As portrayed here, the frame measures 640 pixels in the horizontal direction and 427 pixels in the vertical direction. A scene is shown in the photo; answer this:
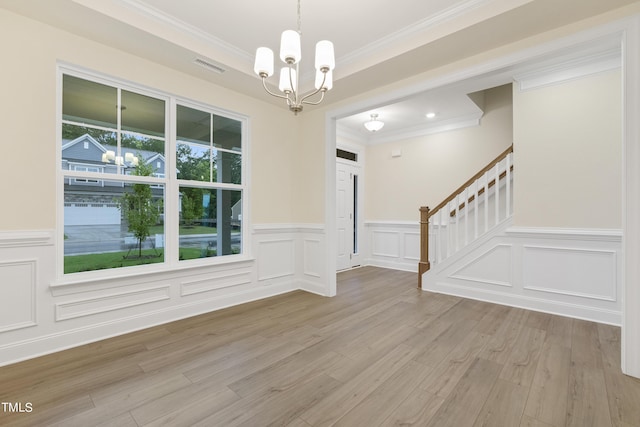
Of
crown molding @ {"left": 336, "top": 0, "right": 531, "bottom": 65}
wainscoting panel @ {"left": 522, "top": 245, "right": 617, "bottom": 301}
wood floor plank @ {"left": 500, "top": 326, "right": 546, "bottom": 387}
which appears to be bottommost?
wood floor plank @ {"left": 500, "top": 326, "right": 546, "bottom": 387}

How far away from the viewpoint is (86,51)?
2.68 meters

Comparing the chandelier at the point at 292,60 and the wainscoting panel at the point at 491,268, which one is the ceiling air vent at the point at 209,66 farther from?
the wainscoting panel at the point at 491,268

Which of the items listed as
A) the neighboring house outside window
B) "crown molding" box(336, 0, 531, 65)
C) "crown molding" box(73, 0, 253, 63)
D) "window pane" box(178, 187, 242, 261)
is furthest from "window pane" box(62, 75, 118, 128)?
"crown molding" box(336, 0, 531, 65)

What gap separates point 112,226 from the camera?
2947mm

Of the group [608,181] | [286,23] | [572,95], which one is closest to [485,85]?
[572,95]

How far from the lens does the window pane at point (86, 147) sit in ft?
8.73

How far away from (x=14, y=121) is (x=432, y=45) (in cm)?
371

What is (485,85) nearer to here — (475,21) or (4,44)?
(475,21)

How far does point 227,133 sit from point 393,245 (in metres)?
4.11

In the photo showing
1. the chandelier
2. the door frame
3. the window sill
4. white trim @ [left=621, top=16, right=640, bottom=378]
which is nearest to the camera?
the chandelier

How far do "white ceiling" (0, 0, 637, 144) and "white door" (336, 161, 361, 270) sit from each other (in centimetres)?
277

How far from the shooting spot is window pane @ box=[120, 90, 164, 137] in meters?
2.99

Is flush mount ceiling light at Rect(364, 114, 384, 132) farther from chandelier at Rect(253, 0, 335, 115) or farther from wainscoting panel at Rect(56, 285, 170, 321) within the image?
wainscoting panel at Rect(56, 285, 170, 321)

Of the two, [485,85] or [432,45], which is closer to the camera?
[432,45]
